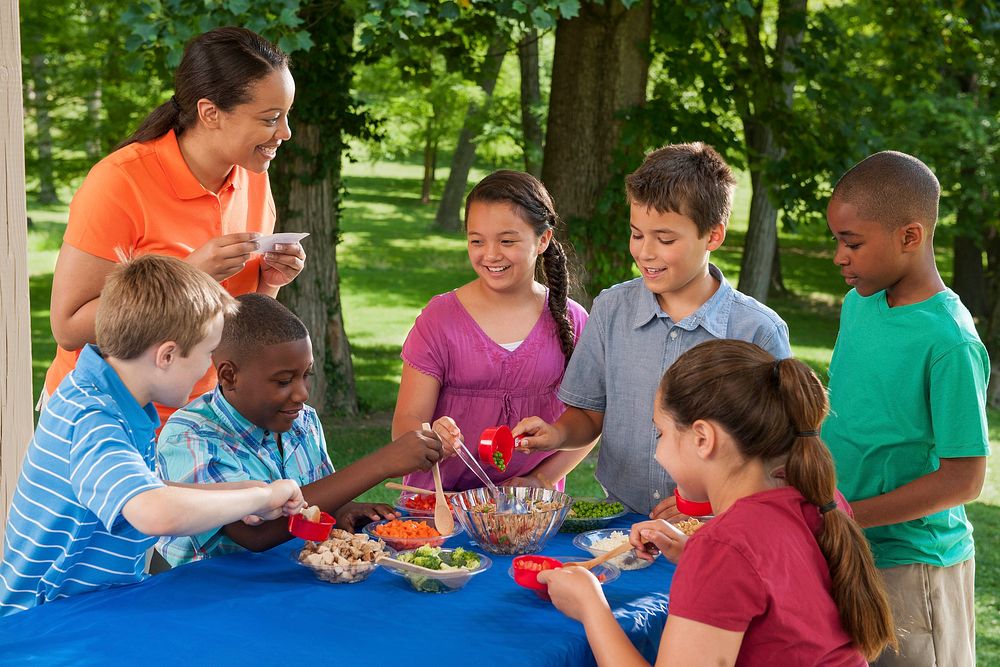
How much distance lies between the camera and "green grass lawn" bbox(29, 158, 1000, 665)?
7492 millimetres

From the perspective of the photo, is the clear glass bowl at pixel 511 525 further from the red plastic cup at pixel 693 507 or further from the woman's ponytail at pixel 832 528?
the woman's ponytail at pixel 832 528

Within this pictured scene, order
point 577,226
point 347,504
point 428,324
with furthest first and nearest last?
point 577,226 → point 428,324 → point 347,504

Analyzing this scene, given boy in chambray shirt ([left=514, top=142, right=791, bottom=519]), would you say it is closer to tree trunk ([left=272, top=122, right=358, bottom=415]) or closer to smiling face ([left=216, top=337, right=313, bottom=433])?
smiling face ([left=216, top=337, right=313, bottom=433])

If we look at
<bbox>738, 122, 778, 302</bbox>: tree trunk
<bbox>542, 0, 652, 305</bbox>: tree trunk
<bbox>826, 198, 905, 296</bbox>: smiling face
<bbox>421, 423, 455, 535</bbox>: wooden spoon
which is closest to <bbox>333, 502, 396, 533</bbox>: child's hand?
<bbox>421, 423, 455, 535</bbox>: wooden spoon

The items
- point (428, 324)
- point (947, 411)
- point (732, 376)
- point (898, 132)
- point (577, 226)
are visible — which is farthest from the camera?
point (898, 132)

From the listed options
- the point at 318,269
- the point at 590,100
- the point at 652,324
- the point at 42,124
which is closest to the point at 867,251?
the point at 652,324

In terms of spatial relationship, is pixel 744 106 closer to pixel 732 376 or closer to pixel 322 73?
pixel 322 73

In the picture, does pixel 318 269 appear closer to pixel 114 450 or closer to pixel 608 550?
pixel 608 550

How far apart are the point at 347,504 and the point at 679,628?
117cm

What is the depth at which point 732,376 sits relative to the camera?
2014 mm

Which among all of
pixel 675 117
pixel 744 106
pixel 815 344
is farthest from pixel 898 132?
pixel 675 117

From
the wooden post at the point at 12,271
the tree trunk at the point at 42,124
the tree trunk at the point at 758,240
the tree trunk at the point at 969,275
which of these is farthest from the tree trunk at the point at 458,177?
the wooden post at the point at 12,271

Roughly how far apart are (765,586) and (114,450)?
4.27 ft

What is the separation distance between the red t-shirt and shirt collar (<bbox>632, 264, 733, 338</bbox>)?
3.07 feet
